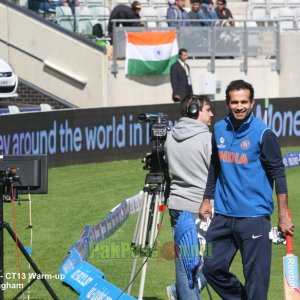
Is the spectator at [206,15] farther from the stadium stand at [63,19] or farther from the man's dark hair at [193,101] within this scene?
the man's dark hair at [193,101]

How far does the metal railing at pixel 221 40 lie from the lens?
26.5 meters

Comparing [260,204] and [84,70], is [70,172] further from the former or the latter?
[260,204]

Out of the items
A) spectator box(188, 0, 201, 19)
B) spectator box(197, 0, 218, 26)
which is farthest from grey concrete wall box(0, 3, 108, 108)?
spectator box(197, 0, 218, 26)

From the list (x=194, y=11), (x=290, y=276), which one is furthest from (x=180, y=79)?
(x=290, y=276)

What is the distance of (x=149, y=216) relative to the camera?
9219 millimetres

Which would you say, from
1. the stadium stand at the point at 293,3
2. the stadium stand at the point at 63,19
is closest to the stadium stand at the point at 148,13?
the stadium stand at the point at 63,19

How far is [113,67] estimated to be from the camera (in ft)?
87.5

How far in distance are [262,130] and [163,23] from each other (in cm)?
1991

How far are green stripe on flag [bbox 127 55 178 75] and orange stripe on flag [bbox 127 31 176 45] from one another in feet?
1.69

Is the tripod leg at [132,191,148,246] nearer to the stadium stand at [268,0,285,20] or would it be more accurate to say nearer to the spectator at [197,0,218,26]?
the spectator at [197,0,218,26]

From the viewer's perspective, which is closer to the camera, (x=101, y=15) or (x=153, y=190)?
(x=153, y=190)

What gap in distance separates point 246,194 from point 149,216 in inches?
67.6

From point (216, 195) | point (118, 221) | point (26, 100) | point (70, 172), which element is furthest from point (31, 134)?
point (216, 195)

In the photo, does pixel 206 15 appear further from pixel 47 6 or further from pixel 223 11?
pixel 47 6
